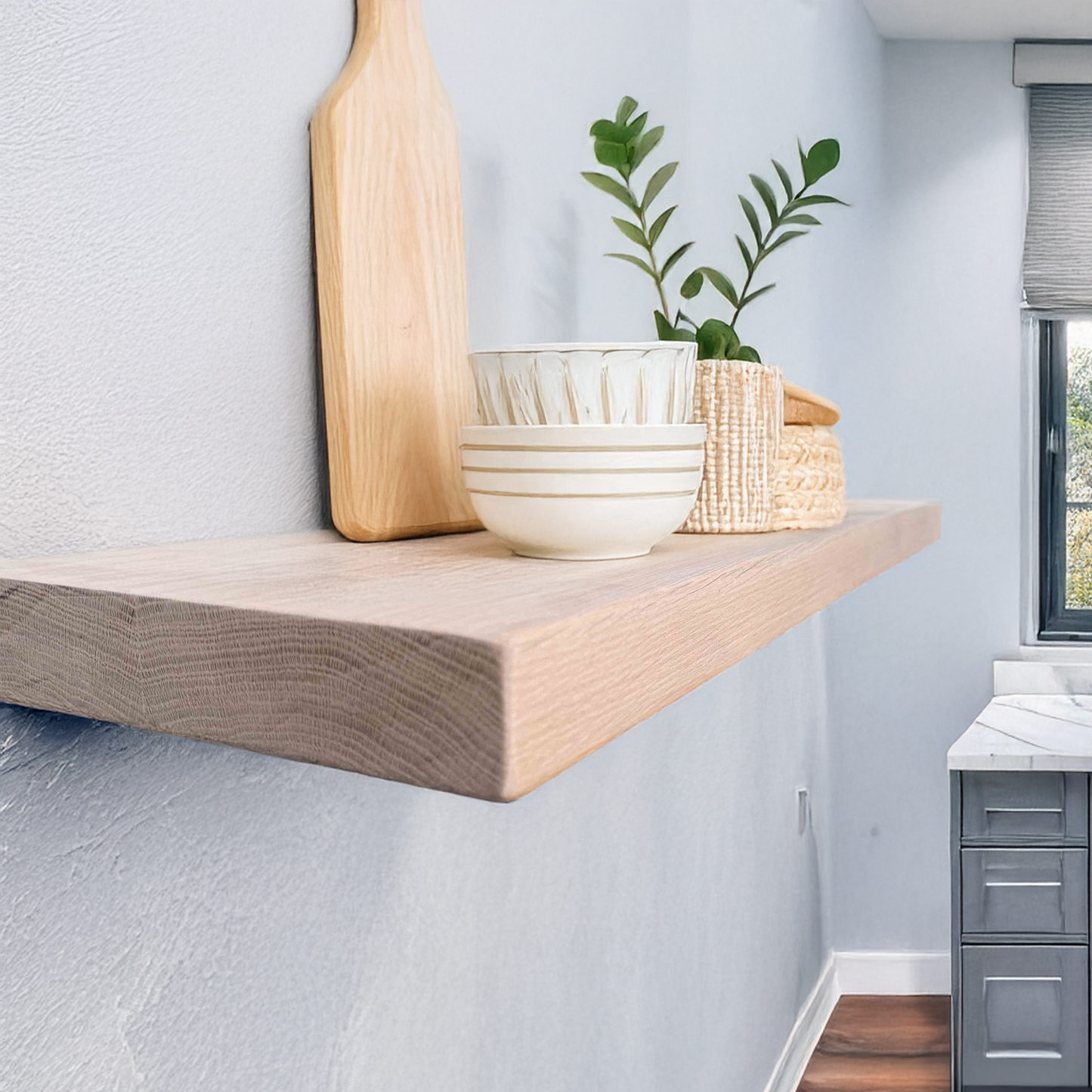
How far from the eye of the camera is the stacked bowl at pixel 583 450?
25.9 inches

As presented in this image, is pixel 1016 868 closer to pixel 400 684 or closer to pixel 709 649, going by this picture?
pixel 709 649

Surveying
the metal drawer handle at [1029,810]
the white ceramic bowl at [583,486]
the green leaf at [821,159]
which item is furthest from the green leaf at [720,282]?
the metal drawer handle at [1029,810]

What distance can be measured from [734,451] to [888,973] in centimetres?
250

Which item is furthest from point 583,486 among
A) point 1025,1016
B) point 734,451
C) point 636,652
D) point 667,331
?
point 1025,1016

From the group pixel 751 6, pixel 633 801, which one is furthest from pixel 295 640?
pixel 751 6

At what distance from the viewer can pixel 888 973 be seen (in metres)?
3.03

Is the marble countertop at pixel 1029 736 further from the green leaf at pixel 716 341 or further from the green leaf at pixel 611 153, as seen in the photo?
the green leaf at pixel 611 153

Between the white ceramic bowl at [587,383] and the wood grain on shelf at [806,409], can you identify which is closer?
the white ceramic bowl at [587,383]

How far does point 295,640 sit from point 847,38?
8.58 feet

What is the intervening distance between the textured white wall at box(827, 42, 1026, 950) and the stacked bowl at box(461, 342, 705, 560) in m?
2.36

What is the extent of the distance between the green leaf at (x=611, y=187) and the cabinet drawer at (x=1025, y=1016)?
2020mm

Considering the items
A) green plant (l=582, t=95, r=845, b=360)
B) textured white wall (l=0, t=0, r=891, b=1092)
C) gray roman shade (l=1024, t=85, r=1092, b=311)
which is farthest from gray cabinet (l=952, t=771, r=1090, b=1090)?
green plant (l=582, t=95, r=845, b=360)

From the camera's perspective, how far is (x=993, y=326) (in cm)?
299

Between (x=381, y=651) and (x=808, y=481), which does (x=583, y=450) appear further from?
(x=808, y=481)
